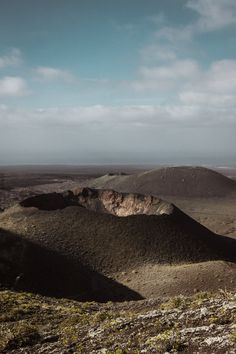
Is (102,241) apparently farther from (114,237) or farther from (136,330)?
(136,330)

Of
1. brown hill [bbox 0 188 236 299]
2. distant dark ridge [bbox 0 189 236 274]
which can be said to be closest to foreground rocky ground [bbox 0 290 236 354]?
brown hill [bbox 0 188 236 299]

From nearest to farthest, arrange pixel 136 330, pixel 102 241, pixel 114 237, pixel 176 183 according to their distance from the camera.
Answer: pixel 136 330, pixel 102 241, pixel 114 237, pixel 176 183

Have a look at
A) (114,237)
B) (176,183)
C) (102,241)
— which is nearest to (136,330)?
(102,241)

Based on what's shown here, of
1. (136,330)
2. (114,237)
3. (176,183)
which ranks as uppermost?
(176,183)

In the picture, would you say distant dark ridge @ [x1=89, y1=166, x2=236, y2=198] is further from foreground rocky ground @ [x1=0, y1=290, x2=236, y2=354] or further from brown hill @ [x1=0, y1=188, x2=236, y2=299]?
foreground rocky ground @ [x1=0, y1=290, x2=236, y2=354]

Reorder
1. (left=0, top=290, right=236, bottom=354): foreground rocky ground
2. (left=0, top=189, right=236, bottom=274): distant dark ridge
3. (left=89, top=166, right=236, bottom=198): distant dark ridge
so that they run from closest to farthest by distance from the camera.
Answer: (left=0, top=290, right=236, bottom=354): foreground rocky ground
(left=0, top=189, right=236, bottom=274): distant dark ridge
(left=89, top=166, right=236, bottom=198): distant dark ridge
